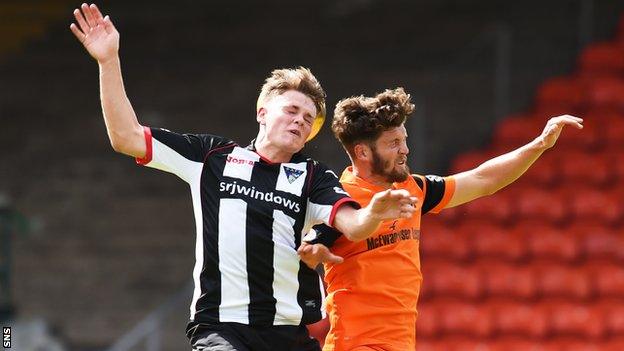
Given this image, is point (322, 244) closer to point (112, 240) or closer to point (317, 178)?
point (317, 178)

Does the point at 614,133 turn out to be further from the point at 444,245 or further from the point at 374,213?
the point at 374,213

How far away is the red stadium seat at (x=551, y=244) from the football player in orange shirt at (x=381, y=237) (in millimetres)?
5066

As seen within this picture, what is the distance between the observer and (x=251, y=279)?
439cm

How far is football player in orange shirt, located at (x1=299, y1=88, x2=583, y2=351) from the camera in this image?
4.75 meters

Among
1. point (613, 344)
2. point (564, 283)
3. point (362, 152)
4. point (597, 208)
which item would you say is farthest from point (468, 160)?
point (362, 152)

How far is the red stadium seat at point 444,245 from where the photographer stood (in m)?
10.2

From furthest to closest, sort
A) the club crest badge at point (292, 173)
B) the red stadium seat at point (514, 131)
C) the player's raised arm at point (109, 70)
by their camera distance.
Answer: the red stadium seat at point (514, 131), the club crest badge at point (292, 173), the player's raised arm at point (109, 70)

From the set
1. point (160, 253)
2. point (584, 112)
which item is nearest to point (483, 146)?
point (584, 112)

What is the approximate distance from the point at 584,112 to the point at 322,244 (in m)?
6.91

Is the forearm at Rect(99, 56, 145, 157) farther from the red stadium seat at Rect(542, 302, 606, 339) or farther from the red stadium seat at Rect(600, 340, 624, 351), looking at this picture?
the red stadium seat at Rect(600, 340, 624, 351)

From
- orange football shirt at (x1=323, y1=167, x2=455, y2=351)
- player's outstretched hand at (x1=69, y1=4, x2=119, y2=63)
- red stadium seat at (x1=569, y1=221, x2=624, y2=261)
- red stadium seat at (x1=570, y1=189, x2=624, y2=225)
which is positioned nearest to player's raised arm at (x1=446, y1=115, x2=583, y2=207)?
orange football shirt at (x1=323, y1=167, x2=455, y2=351)

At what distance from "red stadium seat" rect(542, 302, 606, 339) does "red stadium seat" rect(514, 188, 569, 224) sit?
95cm

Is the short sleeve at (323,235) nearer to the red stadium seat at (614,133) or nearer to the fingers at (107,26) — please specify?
the fingers at (107,26)

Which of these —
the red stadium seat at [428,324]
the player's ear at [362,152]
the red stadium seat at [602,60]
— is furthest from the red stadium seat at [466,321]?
the player's ear at [362,152]
